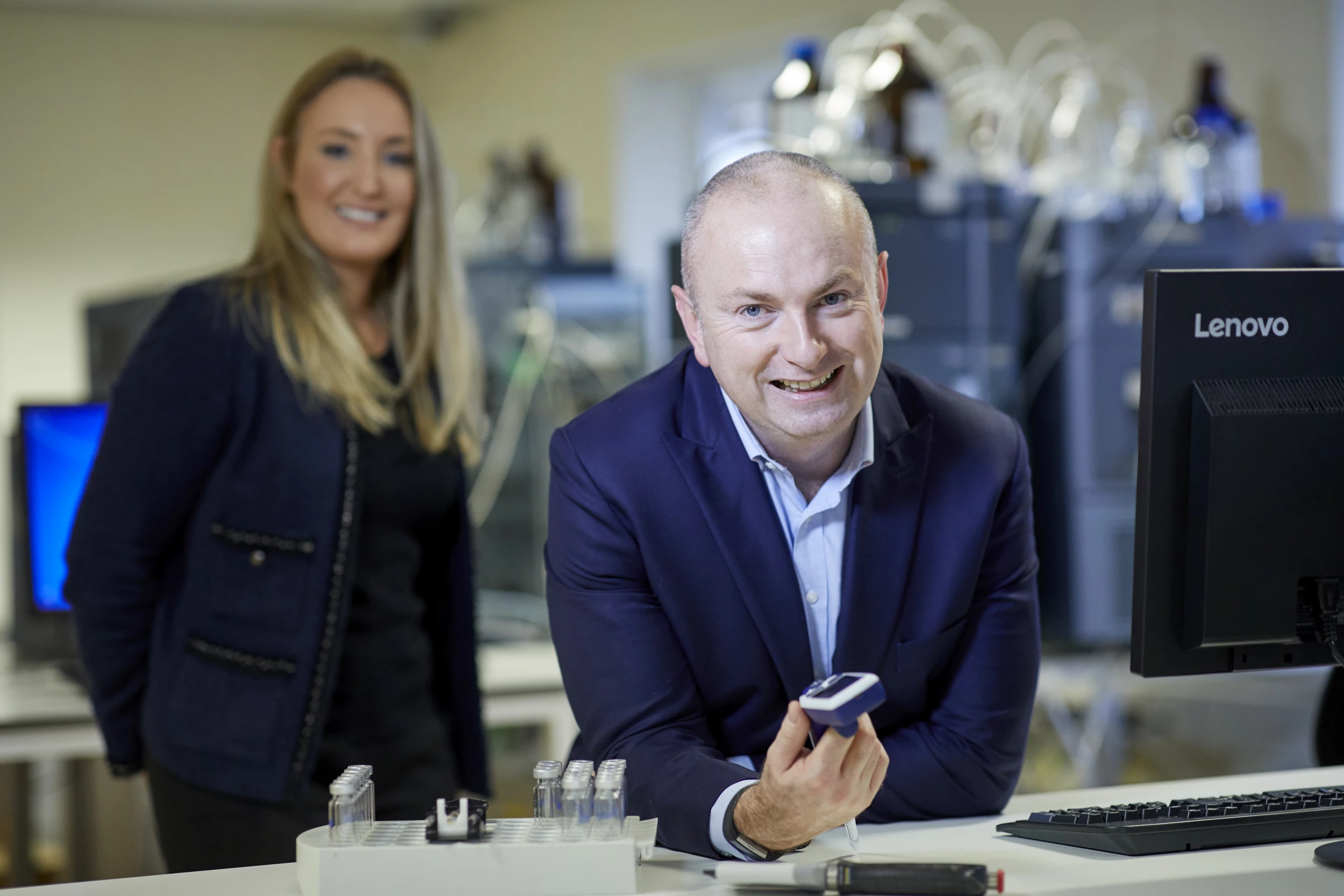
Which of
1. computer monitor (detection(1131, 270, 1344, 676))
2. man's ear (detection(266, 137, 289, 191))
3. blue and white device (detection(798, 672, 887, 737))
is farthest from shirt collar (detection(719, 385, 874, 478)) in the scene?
man's ear (detection(266, 137, 289, 191))

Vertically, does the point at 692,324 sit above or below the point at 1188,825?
above

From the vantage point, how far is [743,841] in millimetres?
1177

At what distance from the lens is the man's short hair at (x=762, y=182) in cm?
137

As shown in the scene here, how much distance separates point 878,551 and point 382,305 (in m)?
0.87

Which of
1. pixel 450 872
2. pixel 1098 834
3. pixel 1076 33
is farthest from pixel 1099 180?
pixel 450 872

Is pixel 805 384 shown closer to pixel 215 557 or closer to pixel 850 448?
pixel 850 448

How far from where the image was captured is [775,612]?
1416mm

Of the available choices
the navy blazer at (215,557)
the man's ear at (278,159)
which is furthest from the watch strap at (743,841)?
the man's ear at (278,159)

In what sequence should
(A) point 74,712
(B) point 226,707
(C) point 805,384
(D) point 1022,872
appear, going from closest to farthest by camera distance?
(D) point 1022,872 → (C) point 805,384 → (B) point 226,707 → (A) point 74,712

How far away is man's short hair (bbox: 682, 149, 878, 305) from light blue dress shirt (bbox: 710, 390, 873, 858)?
0.16m

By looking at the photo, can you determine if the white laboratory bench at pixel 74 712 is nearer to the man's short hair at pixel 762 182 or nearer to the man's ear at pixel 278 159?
the man's ear at pixel 278 159

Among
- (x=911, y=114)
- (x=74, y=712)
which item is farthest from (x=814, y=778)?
(x=911, y=114)

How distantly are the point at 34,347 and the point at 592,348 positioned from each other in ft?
11.0

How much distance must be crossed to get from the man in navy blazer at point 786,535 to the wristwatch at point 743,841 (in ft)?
0.34
